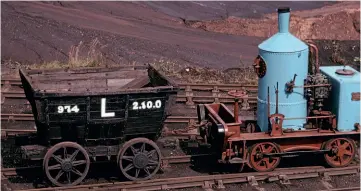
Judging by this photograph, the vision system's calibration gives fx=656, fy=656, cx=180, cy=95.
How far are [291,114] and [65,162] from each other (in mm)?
4197

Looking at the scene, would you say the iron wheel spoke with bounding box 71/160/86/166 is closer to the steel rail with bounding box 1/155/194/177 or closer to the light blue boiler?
the steel rail with bounding box 1/155/194/177

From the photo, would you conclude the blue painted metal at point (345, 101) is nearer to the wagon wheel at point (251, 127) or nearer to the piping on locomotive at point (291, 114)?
the piping on locomotive at point (291, 114)

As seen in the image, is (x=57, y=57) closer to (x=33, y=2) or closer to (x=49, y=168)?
(x=33, y=2)

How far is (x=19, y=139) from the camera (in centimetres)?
1229

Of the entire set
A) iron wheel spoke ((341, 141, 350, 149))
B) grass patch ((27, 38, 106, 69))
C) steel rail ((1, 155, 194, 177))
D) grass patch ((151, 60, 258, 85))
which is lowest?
steel rail ((1, 155, 194, 177))

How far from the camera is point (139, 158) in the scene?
1159 cm

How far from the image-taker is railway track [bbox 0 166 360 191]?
11.3 meters

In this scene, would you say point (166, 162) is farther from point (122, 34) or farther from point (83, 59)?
point (122, 34)

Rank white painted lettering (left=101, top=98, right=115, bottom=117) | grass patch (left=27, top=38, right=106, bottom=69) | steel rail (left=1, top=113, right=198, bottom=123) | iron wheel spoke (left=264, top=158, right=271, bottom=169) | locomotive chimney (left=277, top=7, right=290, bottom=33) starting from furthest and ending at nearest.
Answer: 1. grass patch (left=27, top=38, right=106, bottom=69)
2. steel rail (left=1, top=113, right=198, bottom=123)
3. iron wheel spoke (left=264, top=158, right=271, bottom=169)
4. locomotive chimney (left=277, top=7, right=290, bottom=33)
5. white painted lettering (left=101, top=98, right=115, bottom=117)

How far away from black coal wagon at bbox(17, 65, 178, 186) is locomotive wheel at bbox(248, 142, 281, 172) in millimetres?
1700

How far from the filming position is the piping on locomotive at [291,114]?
11789 mm

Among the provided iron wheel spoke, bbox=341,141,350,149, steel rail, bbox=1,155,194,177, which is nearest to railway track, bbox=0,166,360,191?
iron wheel spoke, bbox=341,141,350,149

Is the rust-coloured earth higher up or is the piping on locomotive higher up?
the rust-coloured earth

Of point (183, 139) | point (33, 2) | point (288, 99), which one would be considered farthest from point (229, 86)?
point (33, 2)
